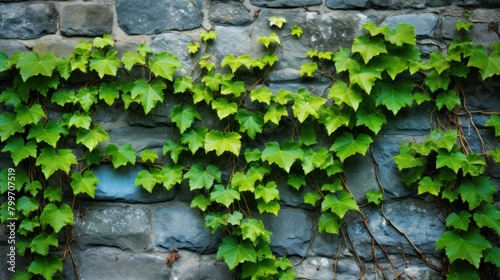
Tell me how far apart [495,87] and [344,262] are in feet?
3.64

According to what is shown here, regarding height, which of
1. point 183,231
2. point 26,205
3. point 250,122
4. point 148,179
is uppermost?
point 250,122

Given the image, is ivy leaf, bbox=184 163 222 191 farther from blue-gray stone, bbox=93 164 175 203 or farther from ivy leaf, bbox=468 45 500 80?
ivy leaf, bbox=468 45 500 80

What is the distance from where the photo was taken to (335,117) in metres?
2.27

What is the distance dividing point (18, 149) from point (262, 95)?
1159 millimetres

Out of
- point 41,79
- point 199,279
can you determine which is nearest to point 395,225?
point 199,279

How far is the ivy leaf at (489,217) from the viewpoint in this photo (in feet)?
7.18

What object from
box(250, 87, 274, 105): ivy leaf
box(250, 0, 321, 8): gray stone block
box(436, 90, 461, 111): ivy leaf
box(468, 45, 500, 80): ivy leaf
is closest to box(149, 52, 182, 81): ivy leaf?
box(250, 87, 274, 105): ivy leaf

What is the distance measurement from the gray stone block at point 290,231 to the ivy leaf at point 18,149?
1.11 metres

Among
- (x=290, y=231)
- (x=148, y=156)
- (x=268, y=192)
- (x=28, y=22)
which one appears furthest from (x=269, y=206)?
(x=28, y=22)

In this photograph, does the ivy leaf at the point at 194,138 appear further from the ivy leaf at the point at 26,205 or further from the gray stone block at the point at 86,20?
the ivy leaf at the point at 26,205

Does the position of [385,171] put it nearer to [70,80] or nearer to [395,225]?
[395,225]

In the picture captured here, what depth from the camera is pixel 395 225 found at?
7.62 feet

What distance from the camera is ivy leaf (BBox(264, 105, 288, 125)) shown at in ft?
7.34

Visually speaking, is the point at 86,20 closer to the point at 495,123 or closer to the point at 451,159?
the point at 451,159
